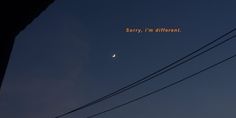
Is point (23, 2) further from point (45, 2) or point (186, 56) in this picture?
point (186, 56)

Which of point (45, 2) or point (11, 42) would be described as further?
point (11, 42)

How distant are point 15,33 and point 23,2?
2.74ft

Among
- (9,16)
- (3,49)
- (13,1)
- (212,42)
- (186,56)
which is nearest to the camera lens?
(13,1)

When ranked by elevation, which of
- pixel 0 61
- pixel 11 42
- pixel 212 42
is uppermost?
pixel 212 42

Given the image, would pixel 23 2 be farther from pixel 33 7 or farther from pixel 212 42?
pixel 212 42

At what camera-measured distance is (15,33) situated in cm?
494

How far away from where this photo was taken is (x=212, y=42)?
30.0 feet

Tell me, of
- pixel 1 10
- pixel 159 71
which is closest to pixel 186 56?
pixel 159 71

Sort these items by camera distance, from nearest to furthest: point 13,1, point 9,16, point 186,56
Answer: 1. point 13,1
2. point 9,16
3. point 186,56

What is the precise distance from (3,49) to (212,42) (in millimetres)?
5967

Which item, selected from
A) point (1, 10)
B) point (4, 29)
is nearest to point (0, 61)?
point (4, 29)

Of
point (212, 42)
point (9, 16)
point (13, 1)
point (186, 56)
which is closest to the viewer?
point (13, 1)

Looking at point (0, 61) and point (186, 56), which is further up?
point (186, 56)

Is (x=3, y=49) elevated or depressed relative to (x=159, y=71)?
depressed
